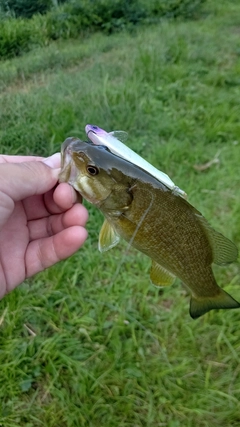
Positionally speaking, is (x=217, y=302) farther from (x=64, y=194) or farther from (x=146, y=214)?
(x=64, y=194)

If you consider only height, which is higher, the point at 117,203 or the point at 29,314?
the point at 117,203

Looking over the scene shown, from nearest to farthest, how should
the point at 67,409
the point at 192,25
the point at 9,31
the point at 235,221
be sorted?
the point at 67,409 < the point at 235,221 < the point at 9,31 < the point at 192,25

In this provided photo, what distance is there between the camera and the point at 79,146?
1233 mm

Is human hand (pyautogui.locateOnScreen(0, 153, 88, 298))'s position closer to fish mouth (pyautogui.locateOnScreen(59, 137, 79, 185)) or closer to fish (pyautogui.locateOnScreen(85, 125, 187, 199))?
fish mouth (pyautogui.locateOnScreen(59, 137, 79, 185))

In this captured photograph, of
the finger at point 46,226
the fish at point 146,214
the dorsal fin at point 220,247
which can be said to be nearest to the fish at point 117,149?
the fish at point 146,214

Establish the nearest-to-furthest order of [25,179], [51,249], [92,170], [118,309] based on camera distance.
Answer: [92,170] < [25,179] < [51,249] < [118,309]

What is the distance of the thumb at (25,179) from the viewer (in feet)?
4.43

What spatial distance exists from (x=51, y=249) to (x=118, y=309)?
36.1 inches

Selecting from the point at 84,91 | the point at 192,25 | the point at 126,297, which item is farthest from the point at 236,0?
the point at 126,297

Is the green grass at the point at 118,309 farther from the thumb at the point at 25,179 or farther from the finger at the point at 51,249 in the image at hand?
the thumb at the point at 25,179

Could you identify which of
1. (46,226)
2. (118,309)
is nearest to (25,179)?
(46,226)

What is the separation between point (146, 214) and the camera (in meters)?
1.26

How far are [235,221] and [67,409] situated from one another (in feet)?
5.31

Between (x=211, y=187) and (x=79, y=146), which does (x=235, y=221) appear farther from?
(x=79, y=146)
